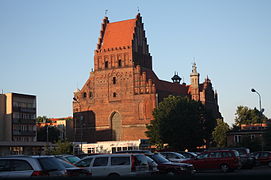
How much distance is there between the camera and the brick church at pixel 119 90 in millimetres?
100625

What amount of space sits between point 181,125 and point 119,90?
1173 inches

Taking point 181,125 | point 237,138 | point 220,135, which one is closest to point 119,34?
point 220,135

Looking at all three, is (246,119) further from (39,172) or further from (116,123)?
(39,172)

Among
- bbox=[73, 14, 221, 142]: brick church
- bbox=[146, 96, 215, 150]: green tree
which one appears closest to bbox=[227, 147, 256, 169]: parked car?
bbox=[146, 96, 215, 150]: green tree

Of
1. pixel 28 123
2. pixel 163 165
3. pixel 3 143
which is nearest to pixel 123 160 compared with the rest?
pixel 163 165

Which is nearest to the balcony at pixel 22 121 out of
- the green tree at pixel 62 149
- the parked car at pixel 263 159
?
the green tree at pixel 62 149

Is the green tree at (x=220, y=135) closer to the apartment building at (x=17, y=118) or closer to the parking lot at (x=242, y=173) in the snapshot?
the apartment building at (x=17, y=118)

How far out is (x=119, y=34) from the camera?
10619 centimetres

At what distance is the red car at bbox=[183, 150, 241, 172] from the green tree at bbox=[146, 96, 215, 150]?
43664 millimetres

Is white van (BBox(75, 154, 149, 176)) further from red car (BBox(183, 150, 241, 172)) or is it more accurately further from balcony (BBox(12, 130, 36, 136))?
balcony (BBox(12, 130, 36, 136))

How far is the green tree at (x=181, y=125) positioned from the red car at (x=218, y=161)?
43664mm

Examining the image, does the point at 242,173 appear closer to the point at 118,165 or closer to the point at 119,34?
the point at 118,165

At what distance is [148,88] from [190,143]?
1041 inches

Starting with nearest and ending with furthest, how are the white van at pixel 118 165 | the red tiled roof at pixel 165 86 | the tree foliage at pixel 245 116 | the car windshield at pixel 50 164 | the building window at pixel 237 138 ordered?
the car windshield at pixel 50 164 < the white van at pixel 118 165 < the building window at pixel 237 138 < the red tiled roof at pixel 165 86 < the tree foliage at pixel 245 116
